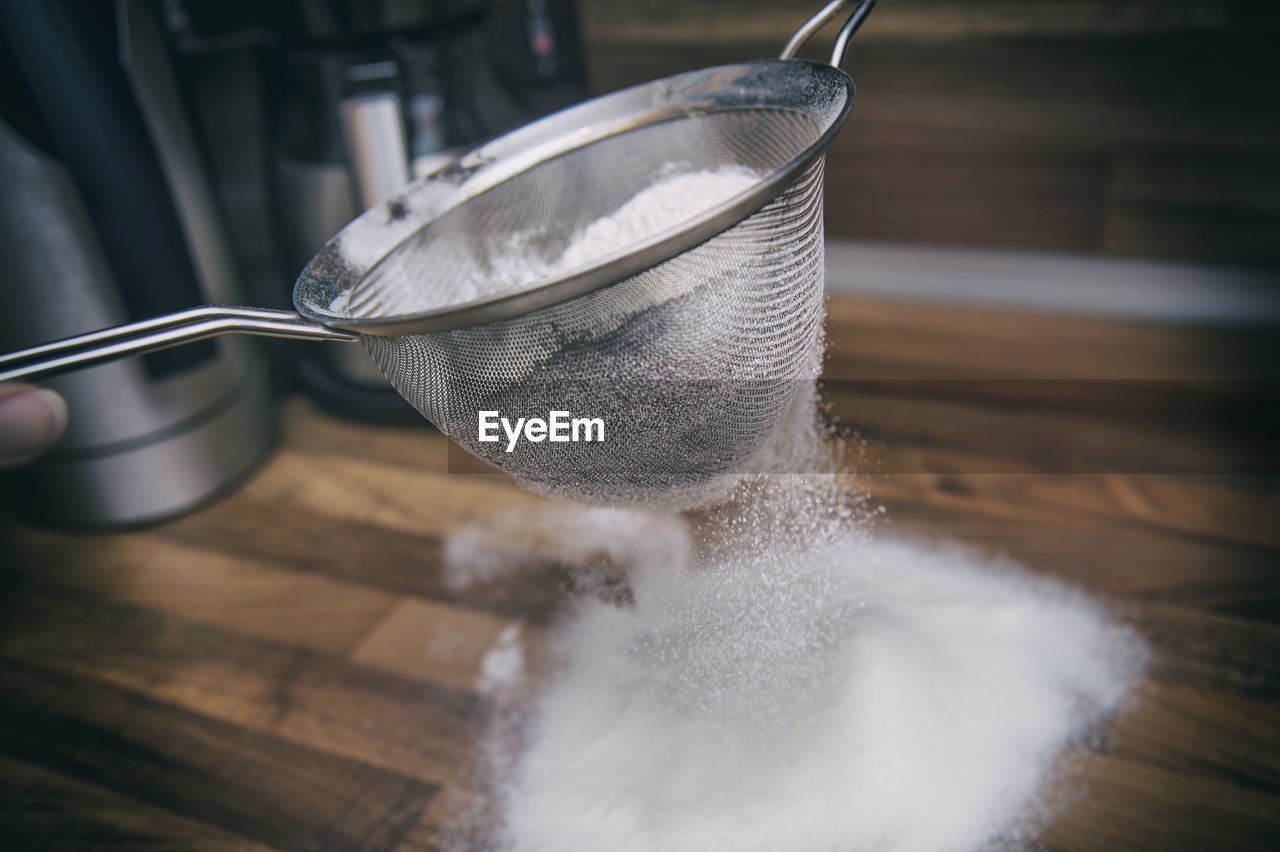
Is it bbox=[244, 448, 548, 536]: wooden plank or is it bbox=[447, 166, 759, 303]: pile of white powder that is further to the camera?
bbox=[244, 448, 548, 536]: wooden plank

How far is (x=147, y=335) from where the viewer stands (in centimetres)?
37

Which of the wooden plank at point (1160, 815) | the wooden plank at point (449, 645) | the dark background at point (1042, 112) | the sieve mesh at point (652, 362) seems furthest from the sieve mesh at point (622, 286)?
the dark background at point (1042, 112)

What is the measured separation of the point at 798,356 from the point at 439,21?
0.43 m

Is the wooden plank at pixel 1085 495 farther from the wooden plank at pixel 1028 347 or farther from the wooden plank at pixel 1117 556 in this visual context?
the wooden plank at pixel 1028 347

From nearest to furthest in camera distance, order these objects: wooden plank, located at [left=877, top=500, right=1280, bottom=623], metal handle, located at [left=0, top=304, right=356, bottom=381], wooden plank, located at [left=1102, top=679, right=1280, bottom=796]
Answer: metal handle, located at [left=0, top=304, right=356, bottom=381] → wooden plank, located at [left=1102, top=679, right=1280, bottom=796] → wooden plank, located at [left=877, top=500, right=1280, bottom=623]

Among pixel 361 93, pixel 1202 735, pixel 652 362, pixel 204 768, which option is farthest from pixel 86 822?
pixel 1202 735

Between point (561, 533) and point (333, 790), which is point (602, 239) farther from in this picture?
point (333, 790)

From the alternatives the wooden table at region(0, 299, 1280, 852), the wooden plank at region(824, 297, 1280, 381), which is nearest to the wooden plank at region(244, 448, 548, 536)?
the wooden table at region(0, 299, 1280, 852)

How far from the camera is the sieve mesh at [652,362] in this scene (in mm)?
432

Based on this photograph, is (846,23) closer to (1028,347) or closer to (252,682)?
(1028,347)

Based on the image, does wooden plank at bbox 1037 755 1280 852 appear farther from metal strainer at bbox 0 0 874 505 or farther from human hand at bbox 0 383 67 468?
human hand at bbox 0 383 67 468

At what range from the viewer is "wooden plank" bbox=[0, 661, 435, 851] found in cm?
50

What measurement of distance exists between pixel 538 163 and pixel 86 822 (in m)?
0.51

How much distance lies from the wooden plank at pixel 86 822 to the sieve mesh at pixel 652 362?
28 cm
